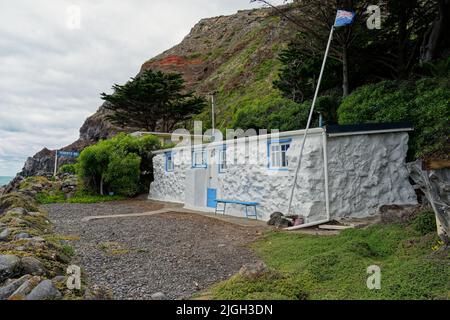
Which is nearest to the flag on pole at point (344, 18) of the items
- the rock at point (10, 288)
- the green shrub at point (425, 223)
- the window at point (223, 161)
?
the green shrub at point (425, 223)

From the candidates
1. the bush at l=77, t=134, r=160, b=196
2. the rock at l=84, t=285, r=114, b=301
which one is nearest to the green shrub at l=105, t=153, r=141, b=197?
the bush at l=77, t=134, r=160, b=196

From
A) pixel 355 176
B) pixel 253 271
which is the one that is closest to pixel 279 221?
pixel 355 176

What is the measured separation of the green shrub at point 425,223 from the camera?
6.11m

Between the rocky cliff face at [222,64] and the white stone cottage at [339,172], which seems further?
the rocky cliff face at [222,64]

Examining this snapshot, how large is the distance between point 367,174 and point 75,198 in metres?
14.7

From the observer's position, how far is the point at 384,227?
7.09 metres

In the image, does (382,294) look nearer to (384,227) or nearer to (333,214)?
(384,227)

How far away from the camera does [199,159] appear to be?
1458 cm

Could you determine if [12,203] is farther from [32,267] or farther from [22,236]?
[32,267]

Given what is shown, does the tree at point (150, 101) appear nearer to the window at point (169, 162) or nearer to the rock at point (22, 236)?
the window at point (169, 162)

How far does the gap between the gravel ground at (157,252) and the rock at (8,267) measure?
3.52ft

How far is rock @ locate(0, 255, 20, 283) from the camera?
3945mm

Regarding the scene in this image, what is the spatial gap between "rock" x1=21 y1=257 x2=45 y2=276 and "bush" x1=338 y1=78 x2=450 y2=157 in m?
8.12

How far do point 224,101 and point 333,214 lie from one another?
99.4 ft
